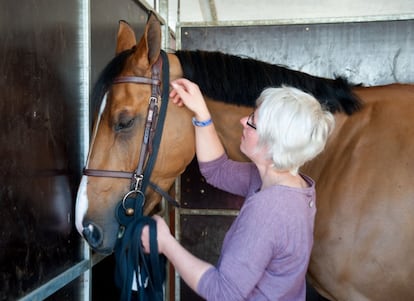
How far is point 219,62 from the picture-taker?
1556 mm

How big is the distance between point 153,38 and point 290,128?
0.66 m

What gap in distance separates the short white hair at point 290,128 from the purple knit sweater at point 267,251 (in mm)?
91

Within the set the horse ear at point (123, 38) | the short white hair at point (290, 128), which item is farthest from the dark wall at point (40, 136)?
the short white hair at point (290, 128)

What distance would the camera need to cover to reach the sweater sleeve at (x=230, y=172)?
1.50 metres

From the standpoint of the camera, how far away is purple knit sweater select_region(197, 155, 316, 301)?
959mm

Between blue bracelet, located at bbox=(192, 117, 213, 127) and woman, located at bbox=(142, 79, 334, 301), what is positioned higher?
blue bracelet, located at bbox=(192, 117, 213, 127)

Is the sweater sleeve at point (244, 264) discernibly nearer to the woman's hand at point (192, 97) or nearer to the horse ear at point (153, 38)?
the woman's hand at point (192, 97)

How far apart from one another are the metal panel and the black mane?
18.4 inches

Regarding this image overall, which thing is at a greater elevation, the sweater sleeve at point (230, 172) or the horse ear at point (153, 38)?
the horse ear at point (153, 38)

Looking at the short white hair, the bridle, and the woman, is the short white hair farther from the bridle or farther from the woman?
the bridle

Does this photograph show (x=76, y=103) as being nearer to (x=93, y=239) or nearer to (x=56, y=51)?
(x=56, y=51)

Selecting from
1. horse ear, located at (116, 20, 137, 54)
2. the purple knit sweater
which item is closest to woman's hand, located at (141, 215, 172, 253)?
the purple knit sweater

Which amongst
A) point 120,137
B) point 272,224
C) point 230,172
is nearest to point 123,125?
point 120,137

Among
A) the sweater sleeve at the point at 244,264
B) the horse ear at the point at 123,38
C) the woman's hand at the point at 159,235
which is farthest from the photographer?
the horse ear at the point at 123,38
